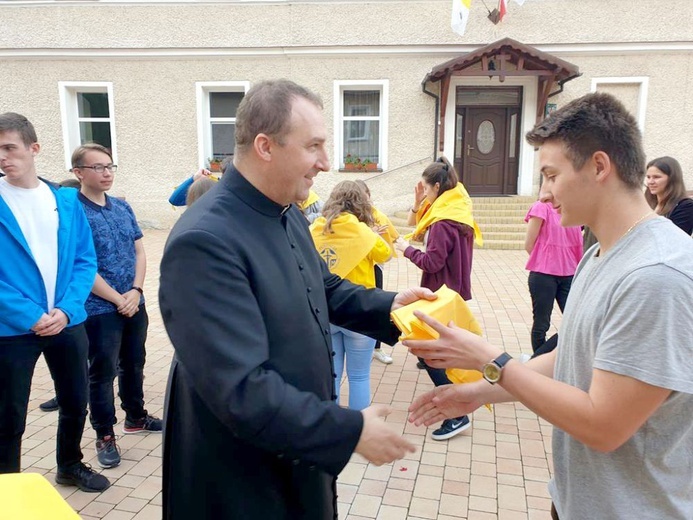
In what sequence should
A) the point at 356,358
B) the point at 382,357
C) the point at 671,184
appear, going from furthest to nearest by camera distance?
the point at 382,357, the point at 671,184, the point at 356,358

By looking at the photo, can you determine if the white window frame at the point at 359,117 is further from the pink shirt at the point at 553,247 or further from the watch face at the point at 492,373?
the watch face at the point at 492,373

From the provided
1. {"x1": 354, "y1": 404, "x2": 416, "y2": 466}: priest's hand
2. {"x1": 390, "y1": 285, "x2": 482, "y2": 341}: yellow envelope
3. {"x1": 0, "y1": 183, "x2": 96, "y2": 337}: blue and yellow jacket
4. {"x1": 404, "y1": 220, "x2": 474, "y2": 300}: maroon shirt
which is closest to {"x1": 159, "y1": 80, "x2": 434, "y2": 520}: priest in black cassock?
{"x1": 354, "y1": 404, "x2": 416, "y2": 466}: priest's hand

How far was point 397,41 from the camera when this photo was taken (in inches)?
510

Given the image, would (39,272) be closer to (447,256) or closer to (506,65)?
(447,256)

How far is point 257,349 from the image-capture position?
1.33 m

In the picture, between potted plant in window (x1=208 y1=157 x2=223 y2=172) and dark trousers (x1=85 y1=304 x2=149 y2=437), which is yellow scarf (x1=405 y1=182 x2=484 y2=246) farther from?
potted plant in window (x1=208 y1=157 x2=223 y2=172)

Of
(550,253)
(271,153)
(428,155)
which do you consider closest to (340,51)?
(428,155)

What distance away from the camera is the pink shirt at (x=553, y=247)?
14.8ft

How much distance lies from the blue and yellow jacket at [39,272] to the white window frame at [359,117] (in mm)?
10812

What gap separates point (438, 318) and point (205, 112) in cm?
1353

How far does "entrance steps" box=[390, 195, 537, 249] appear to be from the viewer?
463 inches

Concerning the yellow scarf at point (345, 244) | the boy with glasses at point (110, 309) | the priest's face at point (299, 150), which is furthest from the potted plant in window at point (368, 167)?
the priest's face at point (299, 150)

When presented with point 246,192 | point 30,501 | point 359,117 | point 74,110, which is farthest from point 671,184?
point 74,110

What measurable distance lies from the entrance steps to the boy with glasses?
9201 millimetres
